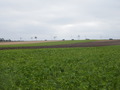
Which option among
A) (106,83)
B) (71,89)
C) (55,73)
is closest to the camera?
(71,89)

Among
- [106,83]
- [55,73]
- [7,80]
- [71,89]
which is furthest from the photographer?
[55,73]

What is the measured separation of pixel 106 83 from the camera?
29.2 ft

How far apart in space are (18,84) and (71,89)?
142 inches

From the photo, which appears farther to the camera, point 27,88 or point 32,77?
point 32,77

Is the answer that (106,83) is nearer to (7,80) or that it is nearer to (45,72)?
(45,72)

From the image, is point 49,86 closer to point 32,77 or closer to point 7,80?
point 32,77

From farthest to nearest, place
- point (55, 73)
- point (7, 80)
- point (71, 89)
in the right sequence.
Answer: point (55, 73)
point (7, 80)
point (71, 89)

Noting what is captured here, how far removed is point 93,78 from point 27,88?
4722 millimetres

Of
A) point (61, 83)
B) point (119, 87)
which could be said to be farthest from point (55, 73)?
point (119, 87)

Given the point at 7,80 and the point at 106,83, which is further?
the point at 7,80

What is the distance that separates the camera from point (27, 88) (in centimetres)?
840

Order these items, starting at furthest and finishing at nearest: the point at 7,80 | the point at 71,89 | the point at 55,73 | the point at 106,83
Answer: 1. the point at 55,73
2. the point at 7,80
3. the point at 106,83
4. the point at 71,89

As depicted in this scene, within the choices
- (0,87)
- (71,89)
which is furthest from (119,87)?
(0,87)

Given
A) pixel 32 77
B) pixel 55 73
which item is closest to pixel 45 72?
pixel 55 73
